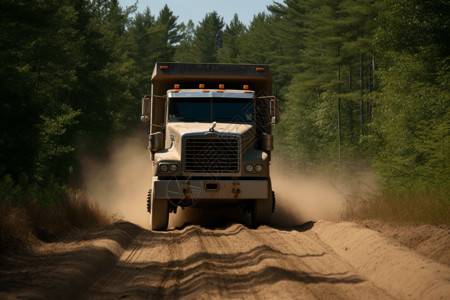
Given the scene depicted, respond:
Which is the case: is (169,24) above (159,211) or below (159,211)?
above

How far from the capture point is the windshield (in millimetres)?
14555

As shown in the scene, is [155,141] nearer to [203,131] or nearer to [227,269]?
[203,131]

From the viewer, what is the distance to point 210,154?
535 inches

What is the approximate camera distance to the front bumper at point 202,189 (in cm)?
1346

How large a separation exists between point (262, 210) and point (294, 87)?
1415 inches

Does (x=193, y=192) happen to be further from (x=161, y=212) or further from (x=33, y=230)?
(x=33, y=230)

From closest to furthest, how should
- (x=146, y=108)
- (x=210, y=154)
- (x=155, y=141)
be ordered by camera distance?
(x=210, y=154), (x=155, y=141), (x=146, y=108)

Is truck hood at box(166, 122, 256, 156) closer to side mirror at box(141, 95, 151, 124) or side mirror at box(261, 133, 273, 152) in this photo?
side mirror at box(261, 133, 273, 152)

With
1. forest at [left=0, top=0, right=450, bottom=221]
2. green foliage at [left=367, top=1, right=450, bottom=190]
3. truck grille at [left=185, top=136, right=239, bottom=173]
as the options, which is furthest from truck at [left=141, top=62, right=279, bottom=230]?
green foliage at [left=367, top=1, right=450, bottom=190]

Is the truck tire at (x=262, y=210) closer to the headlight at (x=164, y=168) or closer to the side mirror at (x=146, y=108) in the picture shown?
the headlight at (x=164, y=168)

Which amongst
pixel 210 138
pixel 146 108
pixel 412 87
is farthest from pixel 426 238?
pixel 412 87

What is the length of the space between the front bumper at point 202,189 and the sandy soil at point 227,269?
1.53 meters

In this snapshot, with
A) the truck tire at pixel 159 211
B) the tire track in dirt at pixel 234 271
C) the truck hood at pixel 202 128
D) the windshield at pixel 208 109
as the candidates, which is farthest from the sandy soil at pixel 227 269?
the windshield at pixel 208 109

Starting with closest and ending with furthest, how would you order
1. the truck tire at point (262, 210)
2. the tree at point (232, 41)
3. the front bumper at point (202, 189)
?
the front bumper at point (202, 189) → the truck tire at point (262, 210) → the tree at point (232, 41)
